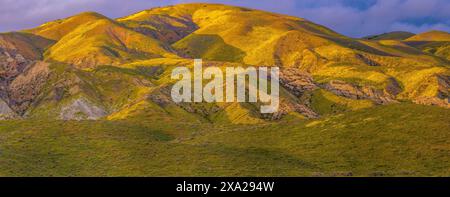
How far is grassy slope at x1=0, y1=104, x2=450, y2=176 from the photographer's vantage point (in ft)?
313

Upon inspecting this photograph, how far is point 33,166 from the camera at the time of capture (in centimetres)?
9925

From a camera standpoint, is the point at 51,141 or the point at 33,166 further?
the point at 51,141

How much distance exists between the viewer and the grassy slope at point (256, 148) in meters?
95.2

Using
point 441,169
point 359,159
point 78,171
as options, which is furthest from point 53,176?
point 441,169

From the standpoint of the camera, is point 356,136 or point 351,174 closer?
point 351,174

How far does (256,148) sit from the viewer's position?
112500 millimetres

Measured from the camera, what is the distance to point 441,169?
90.7 metres

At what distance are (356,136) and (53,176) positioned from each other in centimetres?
5519
